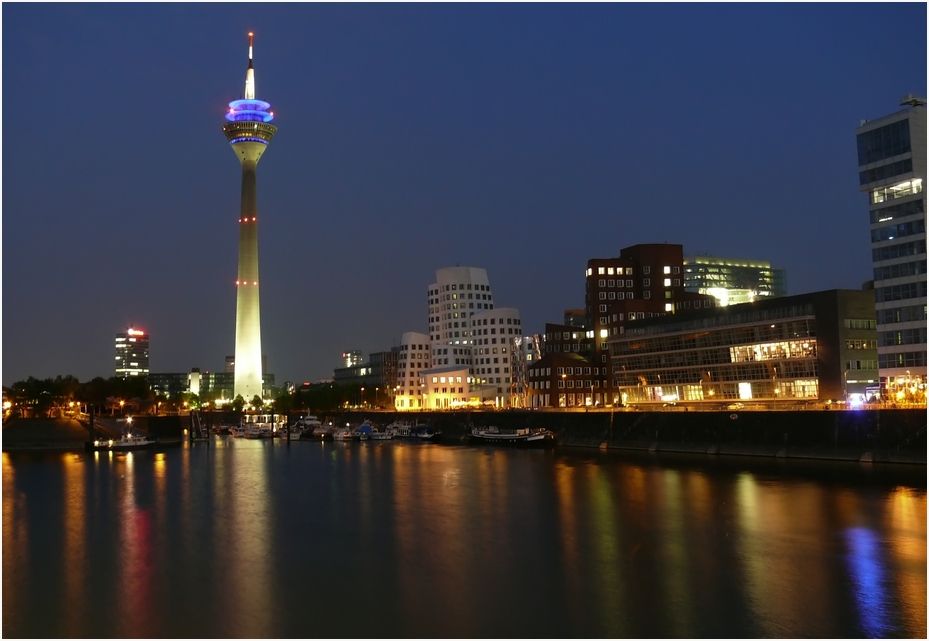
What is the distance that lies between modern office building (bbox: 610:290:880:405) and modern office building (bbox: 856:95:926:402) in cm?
701

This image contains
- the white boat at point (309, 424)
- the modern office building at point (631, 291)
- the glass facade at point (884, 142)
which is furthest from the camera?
the white boat at point (309, 424)

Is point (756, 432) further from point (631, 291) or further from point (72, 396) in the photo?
point (72, 396)

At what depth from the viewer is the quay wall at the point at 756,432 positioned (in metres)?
76.2

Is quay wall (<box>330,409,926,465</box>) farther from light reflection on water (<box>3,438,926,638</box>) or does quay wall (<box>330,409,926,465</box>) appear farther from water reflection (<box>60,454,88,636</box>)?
water reflection (<box>60,454,88,636</box>)

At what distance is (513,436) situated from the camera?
132125 mm

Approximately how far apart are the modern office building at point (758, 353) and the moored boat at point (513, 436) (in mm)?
20138

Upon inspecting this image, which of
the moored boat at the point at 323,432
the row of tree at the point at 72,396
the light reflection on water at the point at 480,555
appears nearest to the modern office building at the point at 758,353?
the light reflection on water at the point at 480,555

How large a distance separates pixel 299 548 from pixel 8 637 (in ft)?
58.8

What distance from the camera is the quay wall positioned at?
76.2 m

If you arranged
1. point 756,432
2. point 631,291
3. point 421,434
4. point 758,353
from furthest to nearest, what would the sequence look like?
point 631,291 < point 421,434 < point 758,353 < point 756,432

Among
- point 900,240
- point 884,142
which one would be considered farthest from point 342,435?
point 884,142

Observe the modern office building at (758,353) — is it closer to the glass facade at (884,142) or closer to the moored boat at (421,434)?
the glass facade at (884,142)

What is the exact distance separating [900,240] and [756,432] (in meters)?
23.8

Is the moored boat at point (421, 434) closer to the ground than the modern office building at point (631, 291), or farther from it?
closer to the ground
